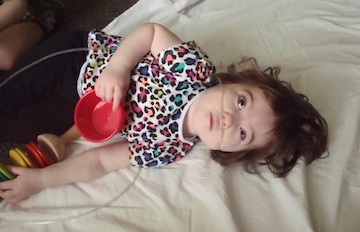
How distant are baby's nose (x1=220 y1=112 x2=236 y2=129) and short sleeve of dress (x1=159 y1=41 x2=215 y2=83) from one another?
0.11m

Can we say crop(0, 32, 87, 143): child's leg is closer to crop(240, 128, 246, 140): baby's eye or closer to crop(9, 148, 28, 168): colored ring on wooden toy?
crop(9, 148, 28, 168): colored ring on wooden toy

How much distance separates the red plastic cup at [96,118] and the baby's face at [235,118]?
0.53 ft

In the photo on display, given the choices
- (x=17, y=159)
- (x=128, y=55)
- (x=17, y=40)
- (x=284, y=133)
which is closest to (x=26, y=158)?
(x=17, y=159)

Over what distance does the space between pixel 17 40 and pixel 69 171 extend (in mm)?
462

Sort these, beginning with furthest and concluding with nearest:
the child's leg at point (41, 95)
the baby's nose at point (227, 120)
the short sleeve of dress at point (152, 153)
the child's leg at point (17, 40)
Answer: the child's leg at point (17, 40)
the child's leg at point (41, 95)
the short sleeve of dress at point (152, 153)
the baby's nose at point (227, 120)

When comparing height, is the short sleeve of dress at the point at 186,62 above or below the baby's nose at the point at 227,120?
above

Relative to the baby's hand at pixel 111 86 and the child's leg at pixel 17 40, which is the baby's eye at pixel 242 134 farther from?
the child's leg at pixel 17 40

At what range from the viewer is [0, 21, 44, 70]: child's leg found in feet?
3.94

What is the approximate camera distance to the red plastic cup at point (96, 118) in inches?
37.5

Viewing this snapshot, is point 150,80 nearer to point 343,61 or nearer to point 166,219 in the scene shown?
Answer: point 166,219

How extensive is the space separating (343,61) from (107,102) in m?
0.60

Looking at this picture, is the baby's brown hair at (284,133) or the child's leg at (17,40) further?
the child's leg at (17,40)

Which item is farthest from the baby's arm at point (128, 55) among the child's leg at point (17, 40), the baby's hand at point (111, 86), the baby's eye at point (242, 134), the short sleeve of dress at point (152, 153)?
the child's leg at point (17, 40)

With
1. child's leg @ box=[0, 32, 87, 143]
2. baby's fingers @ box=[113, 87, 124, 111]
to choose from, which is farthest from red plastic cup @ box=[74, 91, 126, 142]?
child's leg @ box=[0, 32, 87, 143]
